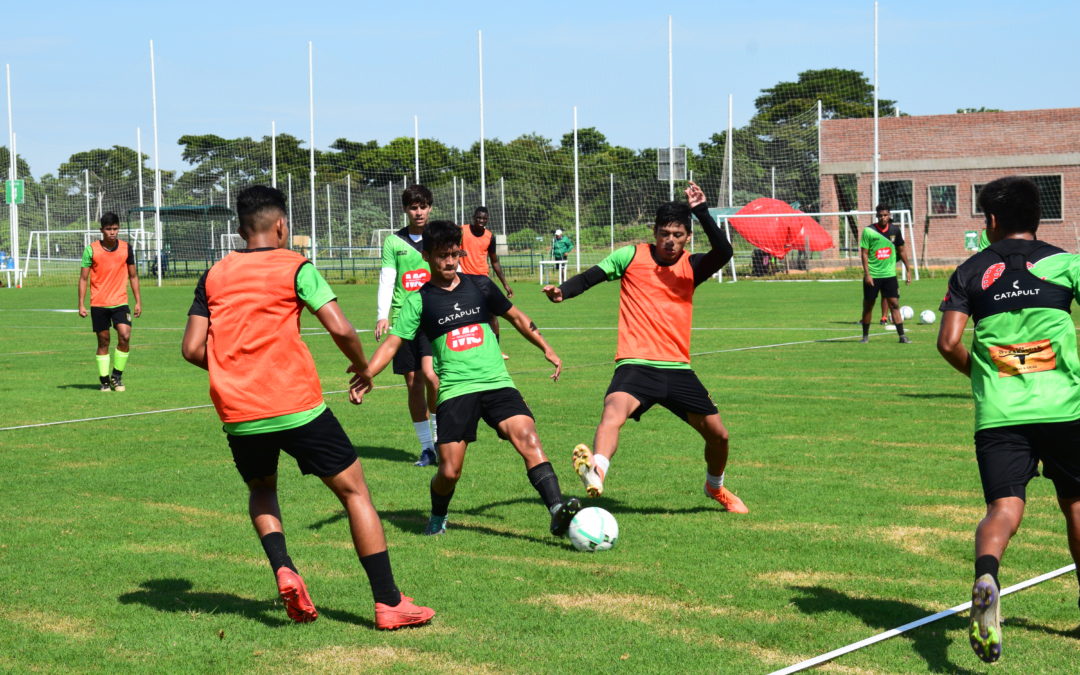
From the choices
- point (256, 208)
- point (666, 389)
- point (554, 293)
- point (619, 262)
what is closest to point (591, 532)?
point (666, 389)

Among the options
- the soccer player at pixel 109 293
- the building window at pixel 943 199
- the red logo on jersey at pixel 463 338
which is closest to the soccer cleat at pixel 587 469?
the red logo on jersey at pixel 463 338

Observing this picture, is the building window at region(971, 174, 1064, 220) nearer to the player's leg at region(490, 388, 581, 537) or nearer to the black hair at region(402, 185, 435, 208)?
the black hair at region(402, 185, 435, 208)

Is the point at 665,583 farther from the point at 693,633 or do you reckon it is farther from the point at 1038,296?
the point at 1038,296

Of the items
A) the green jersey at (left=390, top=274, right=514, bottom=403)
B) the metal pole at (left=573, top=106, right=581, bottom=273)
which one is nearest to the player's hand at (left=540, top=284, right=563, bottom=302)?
the green jersey at (left=390, top=274, right=514, bottom=403)

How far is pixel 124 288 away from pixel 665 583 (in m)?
11.2

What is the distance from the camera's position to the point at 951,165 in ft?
168

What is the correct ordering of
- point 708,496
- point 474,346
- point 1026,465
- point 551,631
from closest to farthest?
1. point 1026,465
2. point 551,631
3. point 474,346
4. point 708,496

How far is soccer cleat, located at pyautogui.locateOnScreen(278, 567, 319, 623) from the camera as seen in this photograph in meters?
5.31

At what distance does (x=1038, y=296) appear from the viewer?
493 centimetres

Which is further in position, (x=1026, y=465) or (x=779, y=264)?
(x=779, y=264)

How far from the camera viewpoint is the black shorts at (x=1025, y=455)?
4.86m

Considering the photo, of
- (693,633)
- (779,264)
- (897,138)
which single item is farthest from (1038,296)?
(897,138)

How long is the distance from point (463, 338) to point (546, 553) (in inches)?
52.5

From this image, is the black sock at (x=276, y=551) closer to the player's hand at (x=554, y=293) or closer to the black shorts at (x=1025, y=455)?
the player's hand at (x=554, y=293)
